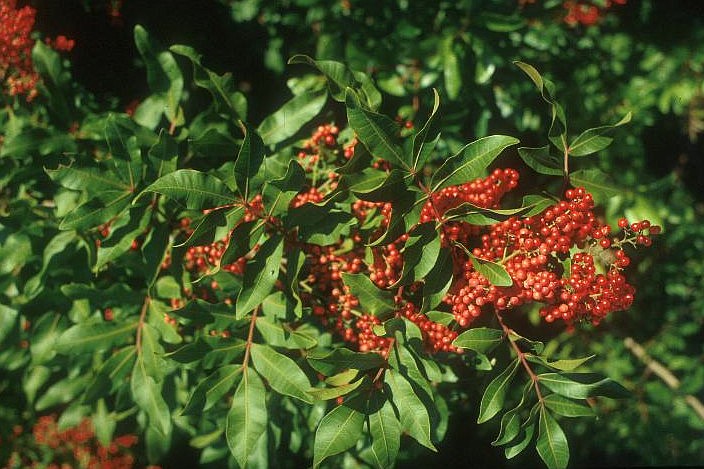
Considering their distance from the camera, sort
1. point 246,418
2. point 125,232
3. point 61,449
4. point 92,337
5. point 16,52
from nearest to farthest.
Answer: point 246,418, point 125,232, point 92,337, point 16,52, point 61,449

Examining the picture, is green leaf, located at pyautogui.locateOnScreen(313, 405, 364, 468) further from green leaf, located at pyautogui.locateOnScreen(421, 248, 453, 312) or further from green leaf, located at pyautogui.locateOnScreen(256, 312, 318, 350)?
green leaf, located at pyautogui.locateOnScreen(421, 248, 453, 312)

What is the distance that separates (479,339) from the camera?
134 cm

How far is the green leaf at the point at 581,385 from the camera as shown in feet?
4.64

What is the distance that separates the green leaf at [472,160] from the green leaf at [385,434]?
0.64 m

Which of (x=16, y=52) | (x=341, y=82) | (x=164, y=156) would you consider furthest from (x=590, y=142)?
(x=16, y=52)

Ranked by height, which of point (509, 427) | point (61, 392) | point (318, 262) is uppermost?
point (318, 262)

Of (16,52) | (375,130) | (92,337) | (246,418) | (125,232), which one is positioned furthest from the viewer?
(16,52)

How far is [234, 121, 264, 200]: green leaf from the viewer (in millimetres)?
1321

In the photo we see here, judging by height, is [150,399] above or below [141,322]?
below

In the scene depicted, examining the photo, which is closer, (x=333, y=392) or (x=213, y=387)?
(x=333, y=392)

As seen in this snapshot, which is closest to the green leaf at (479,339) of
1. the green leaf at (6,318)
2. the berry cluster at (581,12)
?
the green leaf at (6,318)

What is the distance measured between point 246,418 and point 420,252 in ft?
2.38

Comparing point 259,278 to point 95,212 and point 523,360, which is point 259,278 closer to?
point 95,212

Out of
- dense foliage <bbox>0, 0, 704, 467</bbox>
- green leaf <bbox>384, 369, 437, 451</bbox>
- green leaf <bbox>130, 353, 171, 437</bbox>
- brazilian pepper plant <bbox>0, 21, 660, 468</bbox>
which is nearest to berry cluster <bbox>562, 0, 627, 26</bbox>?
dense foliage <bbox>0, 0, 704, 467</bbox>
